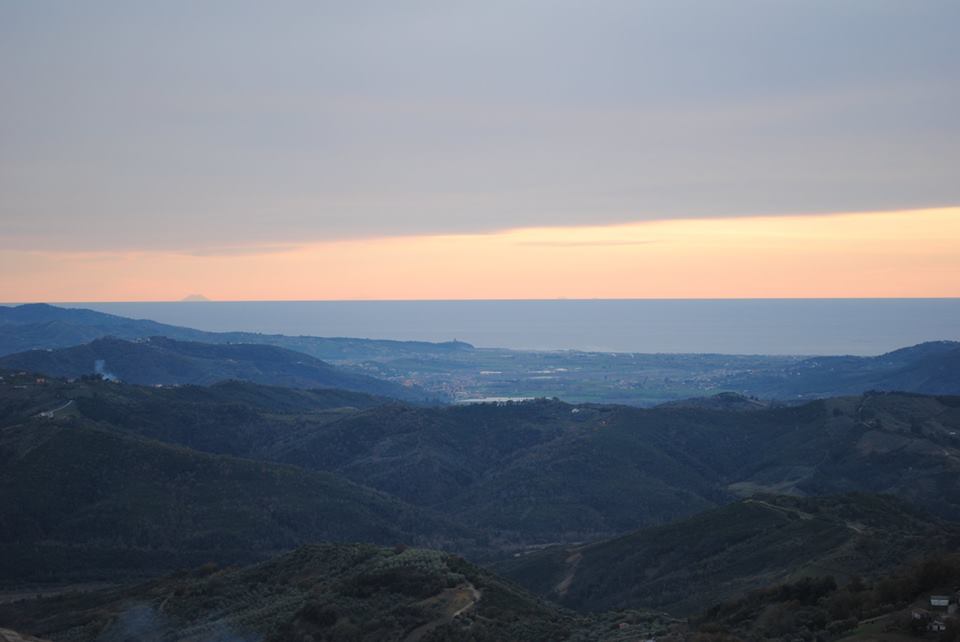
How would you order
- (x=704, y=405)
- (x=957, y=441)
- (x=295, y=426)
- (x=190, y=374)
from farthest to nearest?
(x=190, y=374)
(x=704, y=405)
(x=295, y=426)
(x=957, y=441)

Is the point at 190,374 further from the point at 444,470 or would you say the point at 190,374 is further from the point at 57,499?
the point at 57,499

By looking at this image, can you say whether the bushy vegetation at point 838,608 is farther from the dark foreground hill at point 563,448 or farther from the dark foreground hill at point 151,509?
the dark foreground hill at point 563,448

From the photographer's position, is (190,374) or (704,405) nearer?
(704,405)

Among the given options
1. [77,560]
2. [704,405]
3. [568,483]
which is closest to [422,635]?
[77,560]

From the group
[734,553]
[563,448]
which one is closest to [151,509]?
[734,553]

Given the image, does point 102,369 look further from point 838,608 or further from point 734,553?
point 838,608

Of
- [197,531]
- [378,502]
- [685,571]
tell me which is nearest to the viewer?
[685,571]
